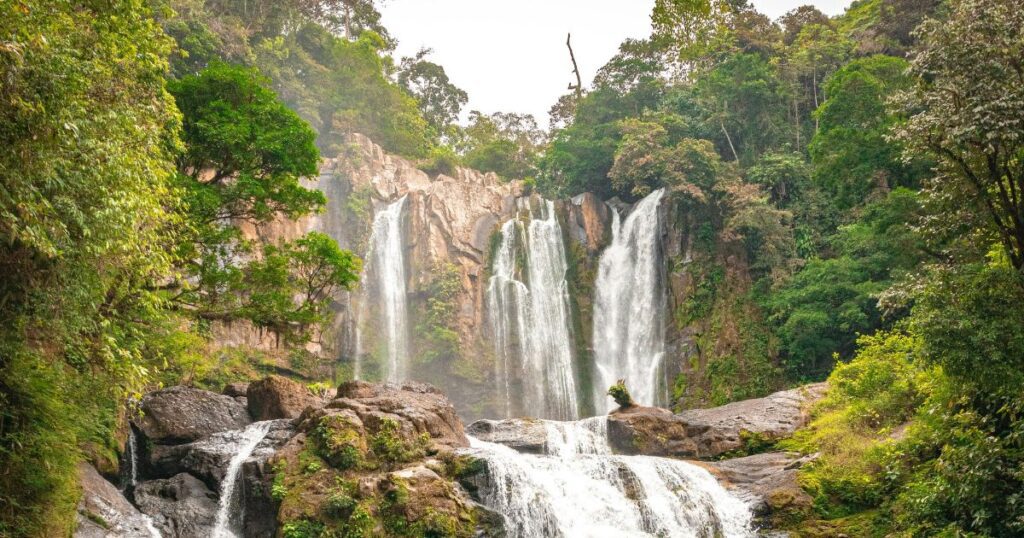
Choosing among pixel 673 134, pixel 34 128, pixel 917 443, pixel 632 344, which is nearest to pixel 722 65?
pixel 673 134

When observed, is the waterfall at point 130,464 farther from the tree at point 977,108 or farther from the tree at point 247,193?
the tree at point 977,108

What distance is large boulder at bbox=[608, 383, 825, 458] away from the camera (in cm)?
1942

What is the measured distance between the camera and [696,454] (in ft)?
63.8

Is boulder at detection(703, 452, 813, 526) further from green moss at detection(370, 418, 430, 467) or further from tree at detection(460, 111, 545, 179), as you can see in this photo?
tree at detection(460, 111, 545, 179)

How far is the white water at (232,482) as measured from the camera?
46.8 feet

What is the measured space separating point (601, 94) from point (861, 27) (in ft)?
41.4

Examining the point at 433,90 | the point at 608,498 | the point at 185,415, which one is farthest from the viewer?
the point at 433,90

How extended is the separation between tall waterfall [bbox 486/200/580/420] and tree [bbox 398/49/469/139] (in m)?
20.1

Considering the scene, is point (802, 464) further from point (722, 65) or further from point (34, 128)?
point (722, 65)

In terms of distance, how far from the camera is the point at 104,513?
12484mm

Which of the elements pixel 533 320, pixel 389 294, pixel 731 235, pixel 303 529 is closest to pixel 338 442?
pixel 303 529

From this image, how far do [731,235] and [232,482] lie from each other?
69.1ft

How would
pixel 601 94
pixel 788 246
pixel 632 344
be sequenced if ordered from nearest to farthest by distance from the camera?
1. pixel 788 246
2. pixel 632 344
3. pixel 601 94

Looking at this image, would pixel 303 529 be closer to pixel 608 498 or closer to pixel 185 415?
pixel 185 415
